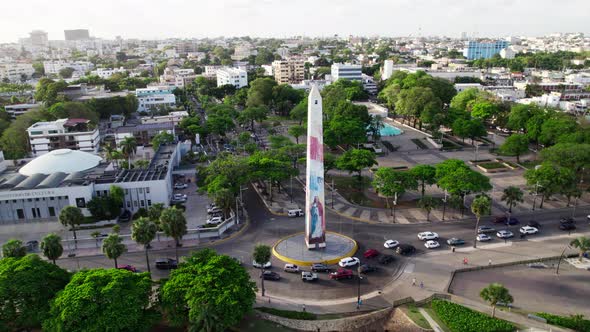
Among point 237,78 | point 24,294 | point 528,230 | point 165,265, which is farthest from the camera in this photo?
point 237,78

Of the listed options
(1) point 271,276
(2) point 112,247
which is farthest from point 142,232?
(1) point 271,276

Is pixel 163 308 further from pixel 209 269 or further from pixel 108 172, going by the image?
pixel 108 172

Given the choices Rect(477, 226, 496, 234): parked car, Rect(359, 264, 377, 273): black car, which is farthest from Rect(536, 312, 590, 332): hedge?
Rect(477, 226, 496, 234): parked car

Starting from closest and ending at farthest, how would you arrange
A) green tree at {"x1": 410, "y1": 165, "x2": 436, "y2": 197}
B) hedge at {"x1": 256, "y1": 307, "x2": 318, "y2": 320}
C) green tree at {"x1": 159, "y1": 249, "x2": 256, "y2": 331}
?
green tree at {"x1": 159, "y1": 249, "x2": 256, "y2": 331}
hedge at {"x1": 256, "y1": 307, "x2": 318, "y2": 320}
green tree at {"x1": 410, "y1": 165, "x2": 436, "y2": 197}

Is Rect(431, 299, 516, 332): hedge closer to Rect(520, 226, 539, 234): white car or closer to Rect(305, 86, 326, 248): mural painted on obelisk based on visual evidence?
Rect(305, 86, 326, 248): mural painted on obelisk

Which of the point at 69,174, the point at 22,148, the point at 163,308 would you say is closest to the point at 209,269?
the point at 163,308

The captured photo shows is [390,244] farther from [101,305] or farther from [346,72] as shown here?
[346,72]

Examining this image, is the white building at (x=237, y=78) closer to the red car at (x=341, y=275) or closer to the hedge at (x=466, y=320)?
the red car at (x=341, y=275)
